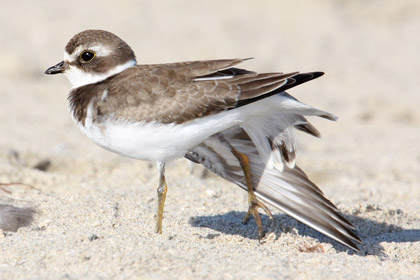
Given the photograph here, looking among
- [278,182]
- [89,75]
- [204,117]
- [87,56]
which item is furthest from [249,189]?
[87,56]

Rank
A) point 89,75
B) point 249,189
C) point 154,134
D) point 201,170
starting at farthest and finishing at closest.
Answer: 1. point 201,170
2. point 249,189
3. point 89,75
4. point 154,134

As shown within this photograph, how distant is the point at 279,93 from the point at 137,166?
2720 mm

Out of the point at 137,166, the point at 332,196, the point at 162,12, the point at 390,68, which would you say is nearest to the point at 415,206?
the point at 332,196

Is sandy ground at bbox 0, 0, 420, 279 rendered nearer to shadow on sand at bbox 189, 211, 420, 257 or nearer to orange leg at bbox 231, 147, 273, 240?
shadow on sand at bbox 189, 211, 420, 257

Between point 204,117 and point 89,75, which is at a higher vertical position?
point 89,75

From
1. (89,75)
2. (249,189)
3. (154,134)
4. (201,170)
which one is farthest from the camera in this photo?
(201,170)

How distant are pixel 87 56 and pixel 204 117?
1.18 metres

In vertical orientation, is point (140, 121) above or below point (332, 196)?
above

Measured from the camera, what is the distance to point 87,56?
5219mm

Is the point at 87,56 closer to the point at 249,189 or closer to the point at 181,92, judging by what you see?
the point at 181,92

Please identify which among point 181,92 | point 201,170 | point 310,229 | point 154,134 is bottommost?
point 310,229

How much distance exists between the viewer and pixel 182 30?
506 inches

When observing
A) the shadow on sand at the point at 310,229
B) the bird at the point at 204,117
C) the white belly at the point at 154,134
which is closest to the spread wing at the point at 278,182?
the bird at the point at 204,117

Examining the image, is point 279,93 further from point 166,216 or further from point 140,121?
point 166,216
